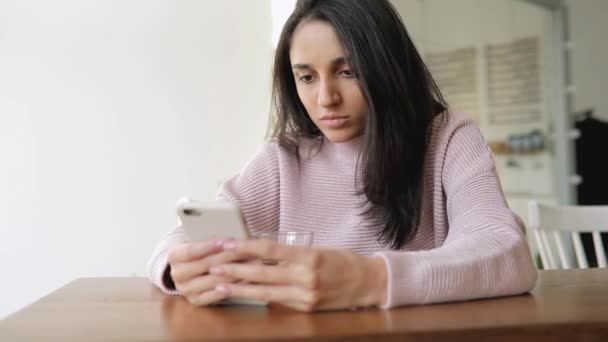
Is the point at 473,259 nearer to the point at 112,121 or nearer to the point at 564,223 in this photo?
the point at 564,223

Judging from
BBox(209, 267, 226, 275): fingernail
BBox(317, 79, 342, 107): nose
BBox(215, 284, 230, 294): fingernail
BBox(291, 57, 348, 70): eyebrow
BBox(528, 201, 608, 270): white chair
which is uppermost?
BBox(291, 57, 348, 70): eyebrow

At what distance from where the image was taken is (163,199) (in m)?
3.36

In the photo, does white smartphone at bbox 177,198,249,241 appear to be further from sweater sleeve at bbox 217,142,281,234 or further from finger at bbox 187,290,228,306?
sweater sleeve at bbox 217,142,281,234

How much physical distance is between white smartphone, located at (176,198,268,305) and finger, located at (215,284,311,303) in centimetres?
5

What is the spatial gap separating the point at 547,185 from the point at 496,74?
0.84 meters

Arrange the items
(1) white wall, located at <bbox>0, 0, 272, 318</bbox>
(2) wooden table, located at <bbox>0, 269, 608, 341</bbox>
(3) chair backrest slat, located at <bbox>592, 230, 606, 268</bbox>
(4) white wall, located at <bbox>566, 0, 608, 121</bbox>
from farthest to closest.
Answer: (4) white wall, located at <bbox>566, 0, 608, 121</bbox>
(1) white wall, located at <bbox>0, 0, 272, 318</bbox>
(3) chair backrest slat, located at <bbox>592, 230, 606, 268</bbox>
(2) wooden table, located at <bbox>0, 269, 608, 341</bbox>

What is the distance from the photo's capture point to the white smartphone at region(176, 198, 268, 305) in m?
0.85

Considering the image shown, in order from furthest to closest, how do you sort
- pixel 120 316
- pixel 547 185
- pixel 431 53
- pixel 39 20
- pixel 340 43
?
pixel 547 185
pixel 431 53
pixel 39 20
pixel 340 43
pixel 120 316

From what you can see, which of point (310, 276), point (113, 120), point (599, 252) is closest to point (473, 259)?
point (310, 276)

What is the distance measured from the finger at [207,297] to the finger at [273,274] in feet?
0.11

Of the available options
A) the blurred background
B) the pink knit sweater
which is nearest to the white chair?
the pink knit sweater

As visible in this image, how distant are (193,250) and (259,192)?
19.6 inches

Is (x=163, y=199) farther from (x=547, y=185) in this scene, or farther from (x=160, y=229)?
(x=547, y=185)

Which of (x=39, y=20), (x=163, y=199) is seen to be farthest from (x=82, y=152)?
(x=39, y=20)
